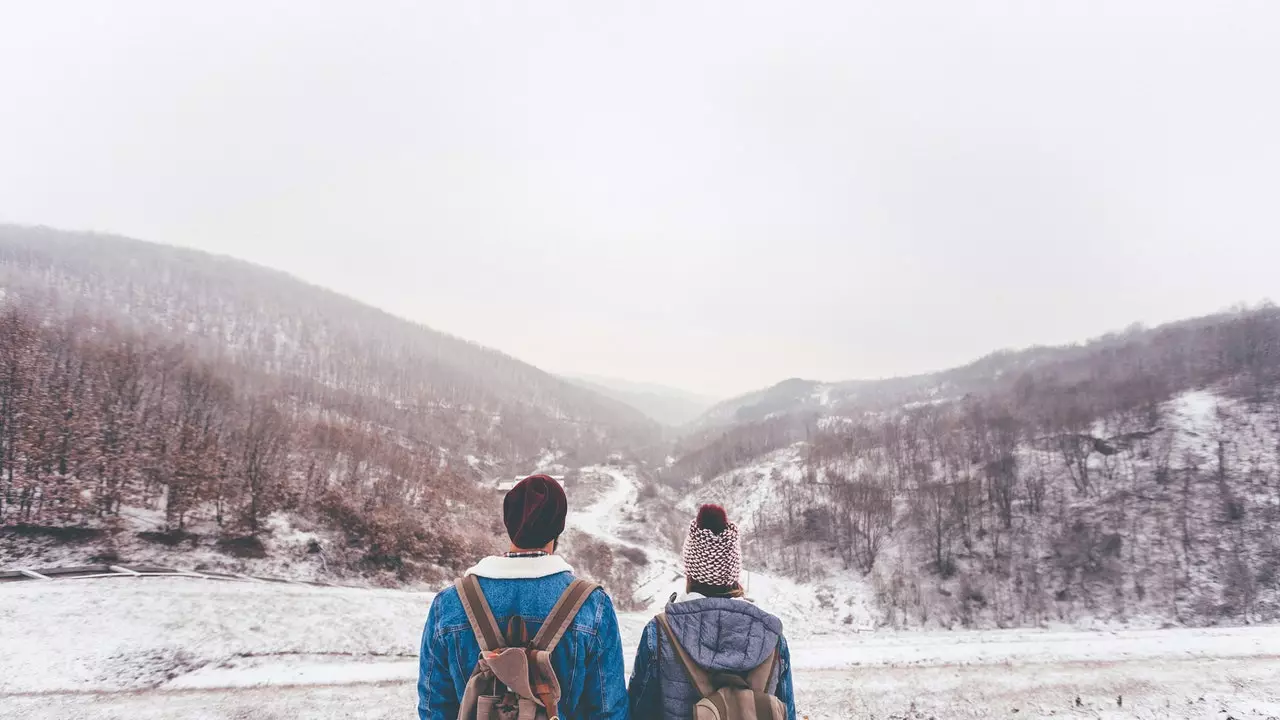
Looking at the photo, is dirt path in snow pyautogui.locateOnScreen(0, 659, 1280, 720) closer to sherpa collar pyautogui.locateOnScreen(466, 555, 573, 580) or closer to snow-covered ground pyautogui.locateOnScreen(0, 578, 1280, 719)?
snow-covered ground pyautogui.locateOnScreen(0, 578, 1280, 719)

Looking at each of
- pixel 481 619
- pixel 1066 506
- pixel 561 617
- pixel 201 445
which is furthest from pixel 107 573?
pixel 1066 506

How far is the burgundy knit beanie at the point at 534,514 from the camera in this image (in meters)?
2.77

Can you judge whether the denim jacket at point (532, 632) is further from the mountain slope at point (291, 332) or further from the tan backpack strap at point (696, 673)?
the mountain slope at point (291, 332)

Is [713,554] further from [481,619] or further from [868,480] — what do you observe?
[868,480]

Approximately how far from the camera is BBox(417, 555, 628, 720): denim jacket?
8.75ft

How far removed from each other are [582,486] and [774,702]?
252 ft

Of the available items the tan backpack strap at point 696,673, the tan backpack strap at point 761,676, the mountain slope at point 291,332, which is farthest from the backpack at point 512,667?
the mountain slope at point 291,332

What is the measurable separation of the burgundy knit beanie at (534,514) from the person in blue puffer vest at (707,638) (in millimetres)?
803

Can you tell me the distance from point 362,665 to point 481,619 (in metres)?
14.1

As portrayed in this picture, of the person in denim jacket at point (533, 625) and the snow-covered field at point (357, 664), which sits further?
the snow-covered field at point (357, 664)

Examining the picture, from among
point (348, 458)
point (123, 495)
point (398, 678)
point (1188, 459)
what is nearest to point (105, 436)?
point (123, 495)

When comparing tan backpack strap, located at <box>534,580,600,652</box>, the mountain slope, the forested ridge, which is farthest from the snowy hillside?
the mountain slope

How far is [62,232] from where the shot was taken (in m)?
142

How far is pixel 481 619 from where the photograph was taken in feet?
8.53
